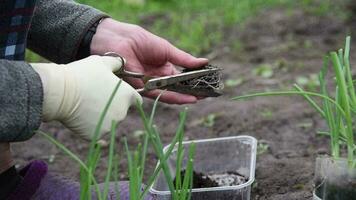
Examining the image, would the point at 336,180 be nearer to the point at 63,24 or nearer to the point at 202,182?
the point at 202,182

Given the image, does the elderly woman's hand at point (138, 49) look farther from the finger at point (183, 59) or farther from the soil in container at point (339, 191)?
the soil in container at point (339, 191)

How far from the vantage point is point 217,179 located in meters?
1.88

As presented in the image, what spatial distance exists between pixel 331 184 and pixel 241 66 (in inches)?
89.2

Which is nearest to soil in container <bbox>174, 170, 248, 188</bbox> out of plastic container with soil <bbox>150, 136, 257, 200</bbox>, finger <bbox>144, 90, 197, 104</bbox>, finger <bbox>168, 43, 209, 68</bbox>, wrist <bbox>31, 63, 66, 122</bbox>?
plastic container with soil <bbox>150, 136, 257, 200</bbox>

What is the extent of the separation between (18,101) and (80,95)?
128mm

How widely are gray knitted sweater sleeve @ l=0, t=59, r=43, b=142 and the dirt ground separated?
0.72 metres

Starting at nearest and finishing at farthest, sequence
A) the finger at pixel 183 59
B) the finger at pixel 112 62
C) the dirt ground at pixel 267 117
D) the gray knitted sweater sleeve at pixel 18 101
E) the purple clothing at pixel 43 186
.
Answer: the gray knitted sweater sleeve at pixel 18 101 < the finger at pixel 112 62 < the purple clothing at pixel 43 186 < the finger at pixel 183 59 < the dirt ground at pixel 267 117

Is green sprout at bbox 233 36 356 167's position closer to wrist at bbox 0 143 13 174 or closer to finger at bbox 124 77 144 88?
finger at bbox 124 77 144 88

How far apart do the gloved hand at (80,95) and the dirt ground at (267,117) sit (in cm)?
57

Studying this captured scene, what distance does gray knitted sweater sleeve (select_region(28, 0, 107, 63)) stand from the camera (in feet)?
5.85

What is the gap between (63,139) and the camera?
2580 millimetres

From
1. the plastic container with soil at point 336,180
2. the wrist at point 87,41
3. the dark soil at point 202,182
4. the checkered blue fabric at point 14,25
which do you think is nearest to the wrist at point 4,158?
the checkered blue fabric at point 14,25

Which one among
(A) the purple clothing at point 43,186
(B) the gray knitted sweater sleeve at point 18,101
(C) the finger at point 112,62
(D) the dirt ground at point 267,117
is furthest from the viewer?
(D) the dirt ground at point 267,117

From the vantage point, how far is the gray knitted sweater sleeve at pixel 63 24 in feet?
5.85
